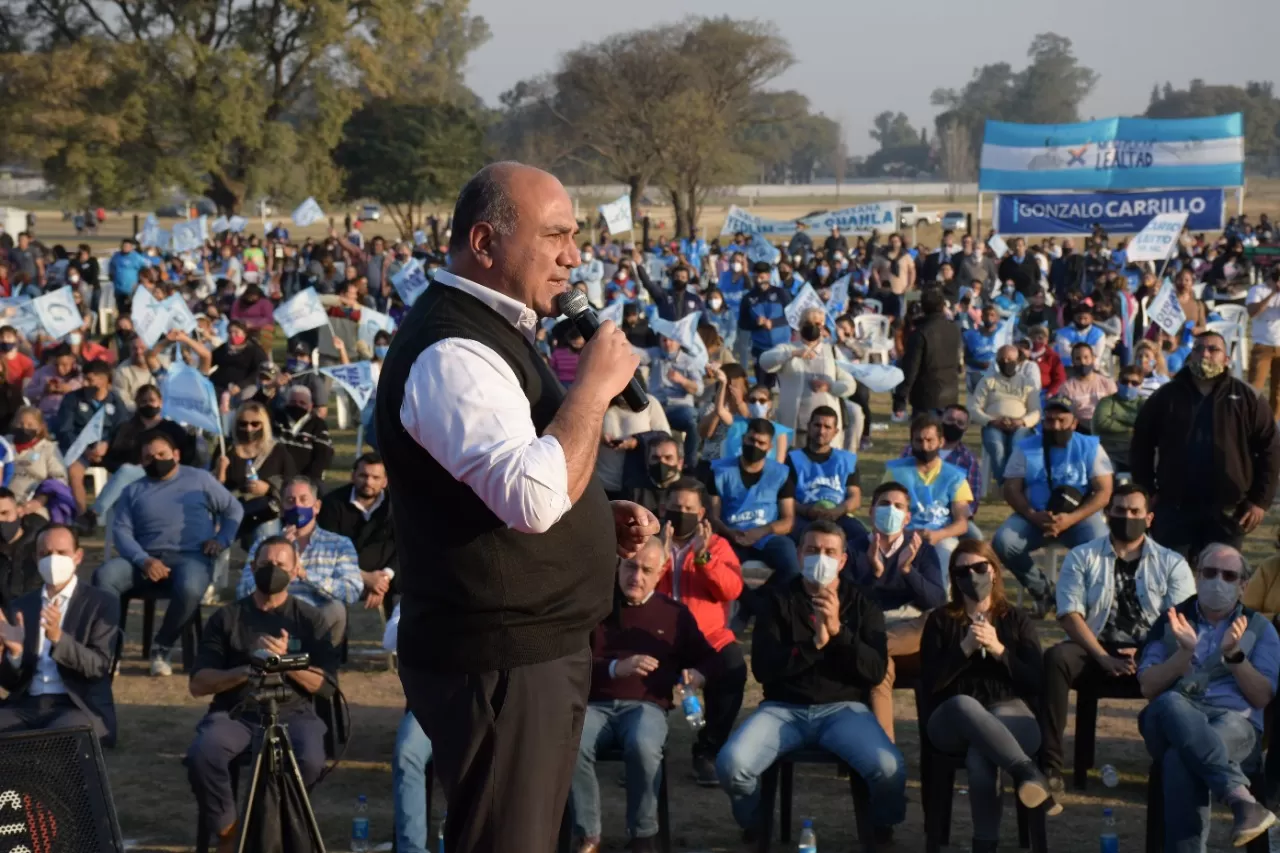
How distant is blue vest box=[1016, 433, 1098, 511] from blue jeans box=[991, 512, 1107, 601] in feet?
0.71

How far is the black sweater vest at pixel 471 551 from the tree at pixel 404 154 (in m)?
44.6

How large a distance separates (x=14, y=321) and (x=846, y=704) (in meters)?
12.7

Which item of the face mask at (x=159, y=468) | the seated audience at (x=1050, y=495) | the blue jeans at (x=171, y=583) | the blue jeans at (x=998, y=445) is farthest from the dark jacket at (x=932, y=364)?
the blue jeans at (x=171, y=583)

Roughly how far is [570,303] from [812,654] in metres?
4.26

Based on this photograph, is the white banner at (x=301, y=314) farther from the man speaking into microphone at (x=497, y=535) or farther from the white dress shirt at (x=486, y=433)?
the white dress shirt at (x=486, y=433)

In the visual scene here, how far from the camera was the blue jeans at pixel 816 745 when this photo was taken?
6672 millimetres

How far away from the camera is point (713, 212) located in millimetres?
75562

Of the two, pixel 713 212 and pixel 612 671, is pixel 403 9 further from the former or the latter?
pixel 612 671

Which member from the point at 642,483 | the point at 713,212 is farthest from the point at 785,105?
the point at 642,483

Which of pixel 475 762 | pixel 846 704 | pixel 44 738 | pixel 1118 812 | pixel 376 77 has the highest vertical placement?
pixel 376 77

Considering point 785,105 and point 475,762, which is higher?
point 785,105

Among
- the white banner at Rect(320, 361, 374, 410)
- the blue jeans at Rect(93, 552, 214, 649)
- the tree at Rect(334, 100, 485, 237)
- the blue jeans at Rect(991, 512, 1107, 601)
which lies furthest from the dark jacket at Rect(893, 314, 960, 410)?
the tree at Rect(334, 100, 485, 237)

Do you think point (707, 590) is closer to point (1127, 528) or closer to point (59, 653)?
point (1127, 528)

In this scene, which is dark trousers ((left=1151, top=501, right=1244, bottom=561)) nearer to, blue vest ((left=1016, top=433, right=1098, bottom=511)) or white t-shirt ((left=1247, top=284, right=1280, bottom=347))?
blue vest ((left=1016, top=433, right=1098, bottom=511))
